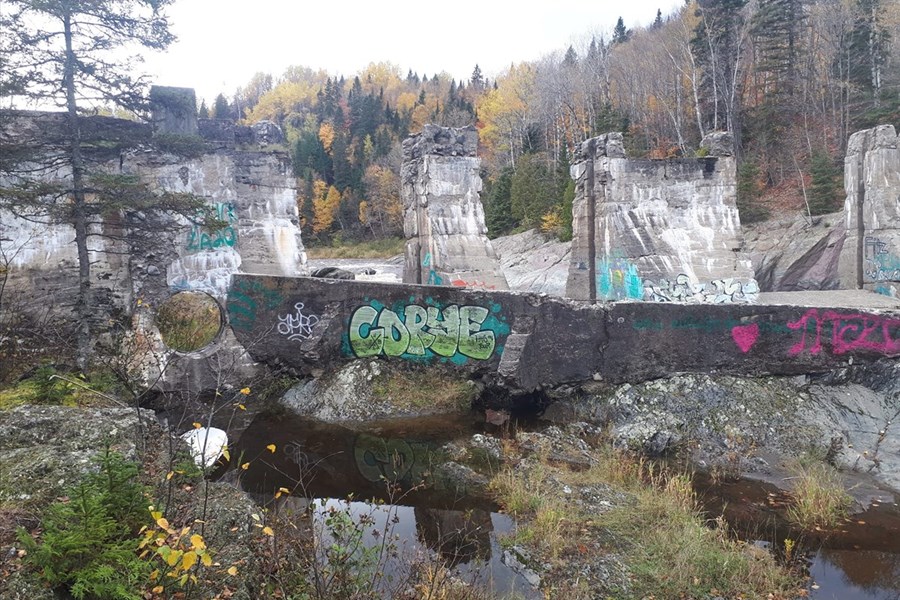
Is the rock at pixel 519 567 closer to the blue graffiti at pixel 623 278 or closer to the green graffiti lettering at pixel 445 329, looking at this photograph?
the green graffiti lettering at pixel 445 329

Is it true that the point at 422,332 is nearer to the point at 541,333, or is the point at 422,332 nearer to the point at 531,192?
the point at 541,333

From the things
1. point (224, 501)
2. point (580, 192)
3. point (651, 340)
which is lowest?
point (224, 501)

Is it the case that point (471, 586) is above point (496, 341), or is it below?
below

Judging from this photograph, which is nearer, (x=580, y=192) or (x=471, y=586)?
(x=471, y=586)

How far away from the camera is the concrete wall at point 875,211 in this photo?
485 inches

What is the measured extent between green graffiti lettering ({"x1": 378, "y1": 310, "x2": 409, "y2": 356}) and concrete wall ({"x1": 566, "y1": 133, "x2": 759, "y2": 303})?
5062 mm

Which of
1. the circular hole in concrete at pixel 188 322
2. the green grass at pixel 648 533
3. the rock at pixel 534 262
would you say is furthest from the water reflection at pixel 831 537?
the rock at pixel 534 262

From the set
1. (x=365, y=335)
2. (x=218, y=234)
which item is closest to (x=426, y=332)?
(x=365, y=335)

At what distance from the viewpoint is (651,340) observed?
24.4 ft

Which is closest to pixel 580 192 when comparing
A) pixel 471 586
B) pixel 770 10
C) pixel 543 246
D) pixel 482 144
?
pixel 471 586

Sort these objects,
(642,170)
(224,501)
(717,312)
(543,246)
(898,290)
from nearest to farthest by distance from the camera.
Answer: (224,501)
(717,312)
(642,170)
(898,290)
(543,246)

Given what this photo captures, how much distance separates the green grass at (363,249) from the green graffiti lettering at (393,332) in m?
28.7

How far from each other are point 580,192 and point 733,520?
26.2 ft

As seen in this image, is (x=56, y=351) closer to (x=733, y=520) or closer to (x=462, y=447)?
(x=462, y=447)
